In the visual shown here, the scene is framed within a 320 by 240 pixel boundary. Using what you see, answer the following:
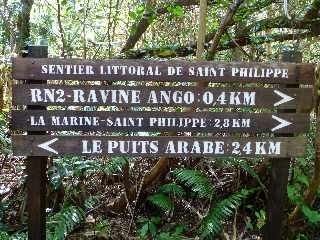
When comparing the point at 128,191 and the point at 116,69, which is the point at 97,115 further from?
the point at 128,191

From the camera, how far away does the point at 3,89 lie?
7805 mm

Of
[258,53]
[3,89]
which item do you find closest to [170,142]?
[258,53]

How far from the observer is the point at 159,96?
3.93 metres

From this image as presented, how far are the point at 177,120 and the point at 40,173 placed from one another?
4.07 ft

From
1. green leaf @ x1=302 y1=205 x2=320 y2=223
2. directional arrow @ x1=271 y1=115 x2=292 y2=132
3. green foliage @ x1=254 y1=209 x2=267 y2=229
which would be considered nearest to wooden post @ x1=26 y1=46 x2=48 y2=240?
directional arrow @ x1=271 y1=115 x2=292 y2=132

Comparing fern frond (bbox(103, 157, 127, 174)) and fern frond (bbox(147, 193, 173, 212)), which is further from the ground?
fern frond (bbox(103, 157, 127, 174))

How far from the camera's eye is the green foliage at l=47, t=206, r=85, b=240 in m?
4.57

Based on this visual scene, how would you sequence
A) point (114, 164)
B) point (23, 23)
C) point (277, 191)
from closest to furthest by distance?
1. point (277, 191)
2. point (114, 164)
3. point (23, 23)

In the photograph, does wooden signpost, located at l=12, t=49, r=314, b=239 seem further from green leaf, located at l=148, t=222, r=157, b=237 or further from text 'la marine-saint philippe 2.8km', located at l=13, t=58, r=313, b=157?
green leaf, located at l=148, t=222, r=157, b=237

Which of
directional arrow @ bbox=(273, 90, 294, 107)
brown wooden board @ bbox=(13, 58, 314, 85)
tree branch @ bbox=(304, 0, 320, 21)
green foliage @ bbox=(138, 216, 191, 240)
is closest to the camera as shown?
brown wooden board @ bbox=(13, 58, 314, 85)

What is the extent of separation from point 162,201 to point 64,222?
108cm

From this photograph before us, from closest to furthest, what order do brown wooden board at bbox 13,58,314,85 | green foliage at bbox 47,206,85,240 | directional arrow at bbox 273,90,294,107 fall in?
brown wooden board at bbox 13,58,314,85, directional arrow at bbox 273,90,294,107, green foliage at bbox 47,206,85,240

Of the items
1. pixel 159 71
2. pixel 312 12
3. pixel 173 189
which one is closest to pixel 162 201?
pixel 173 189

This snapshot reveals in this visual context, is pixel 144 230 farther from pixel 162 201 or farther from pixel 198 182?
pixel 198 182
